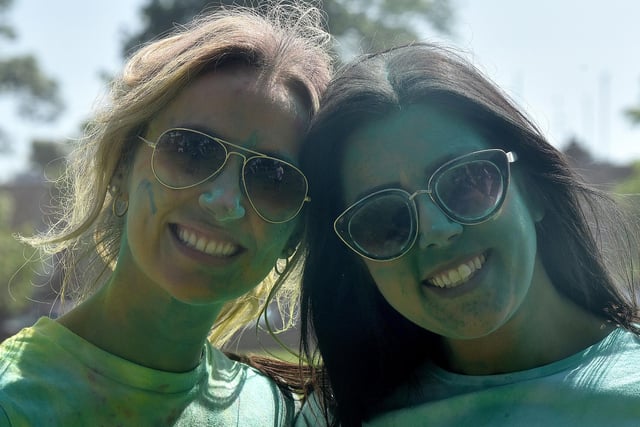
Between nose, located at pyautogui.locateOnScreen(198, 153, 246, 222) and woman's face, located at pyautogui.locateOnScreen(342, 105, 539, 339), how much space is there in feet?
1.25

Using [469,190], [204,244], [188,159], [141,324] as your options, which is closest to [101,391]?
[141,324]

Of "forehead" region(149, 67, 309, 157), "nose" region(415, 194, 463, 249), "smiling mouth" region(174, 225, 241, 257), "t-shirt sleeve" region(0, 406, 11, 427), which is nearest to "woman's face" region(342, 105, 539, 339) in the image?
"nose" region(415, 194, 463, 249)

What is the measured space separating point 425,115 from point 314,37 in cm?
94

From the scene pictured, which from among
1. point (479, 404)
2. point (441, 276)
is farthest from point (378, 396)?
point (441, 276)

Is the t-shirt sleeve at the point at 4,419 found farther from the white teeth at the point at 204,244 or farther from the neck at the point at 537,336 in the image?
the neck at the point at 537,336

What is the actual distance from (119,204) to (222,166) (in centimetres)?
51

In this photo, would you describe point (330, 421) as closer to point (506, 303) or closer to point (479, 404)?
point (479, 404)

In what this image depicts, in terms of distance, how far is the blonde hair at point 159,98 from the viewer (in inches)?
106

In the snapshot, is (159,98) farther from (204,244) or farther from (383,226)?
(383,226)

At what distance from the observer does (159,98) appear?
2652mm

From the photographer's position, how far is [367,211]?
2.41 meters

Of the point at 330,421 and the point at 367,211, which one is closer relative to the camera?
the point at 367,211

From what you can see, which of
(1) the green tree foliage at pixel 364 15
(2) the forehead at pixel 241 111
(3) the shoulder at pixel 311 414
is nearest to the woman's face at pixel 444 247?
(2) the forehead at pixel 241 111

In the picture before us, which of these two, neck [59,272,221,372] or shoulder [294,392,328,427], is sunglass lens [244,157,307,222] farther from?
shoulder [294,392,328,427]
